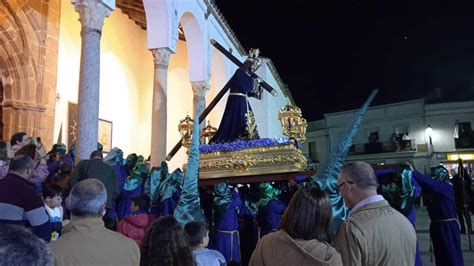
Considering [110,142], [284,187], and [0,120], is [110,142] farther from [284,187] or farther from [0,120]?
[284,187]

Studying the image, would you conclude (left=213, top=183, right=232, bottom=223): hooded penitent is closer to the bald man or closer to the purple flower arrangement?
the purple flower arrangement

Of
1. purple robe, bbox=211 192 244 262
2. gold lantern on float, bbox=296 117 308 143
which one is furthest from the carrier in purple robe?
gold lantern on float, bbox=296 117 308 143

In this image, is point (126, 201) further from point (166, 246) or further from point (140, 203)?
point (166, 246)

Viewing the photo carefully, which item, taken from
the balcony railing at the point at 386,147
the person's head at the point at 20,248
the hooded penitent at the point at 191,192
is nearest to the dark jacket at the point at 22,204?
the hooded penitent at the point at 191,192

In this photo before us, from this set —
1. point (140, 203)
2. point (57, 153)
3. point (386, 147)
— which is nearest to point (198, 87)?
point (57, 153)

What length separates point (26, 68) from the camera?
10.7 metres

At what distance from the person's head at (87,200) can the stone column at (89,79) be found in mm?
5325

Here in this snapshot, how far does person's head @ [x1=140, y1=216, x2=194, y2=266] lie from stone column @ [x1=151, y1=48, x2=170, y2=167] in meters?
8.65

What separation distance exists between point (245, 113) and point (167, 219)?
623cm

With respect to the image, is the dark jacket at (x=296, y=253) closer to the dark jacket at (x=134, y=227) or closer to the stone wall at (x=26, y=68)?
the dark jacket at (x=134, y=227)

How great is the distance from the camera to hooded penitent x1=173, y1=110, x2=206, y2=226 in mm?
3635

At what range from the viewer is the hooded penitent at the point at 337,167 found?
8.84 ft

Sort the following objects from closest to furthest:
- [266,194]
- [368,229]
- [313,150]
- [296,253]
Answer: [296,253], [368,229], [266,194], [313,150]

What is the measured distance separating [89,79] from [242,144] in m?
2.98
